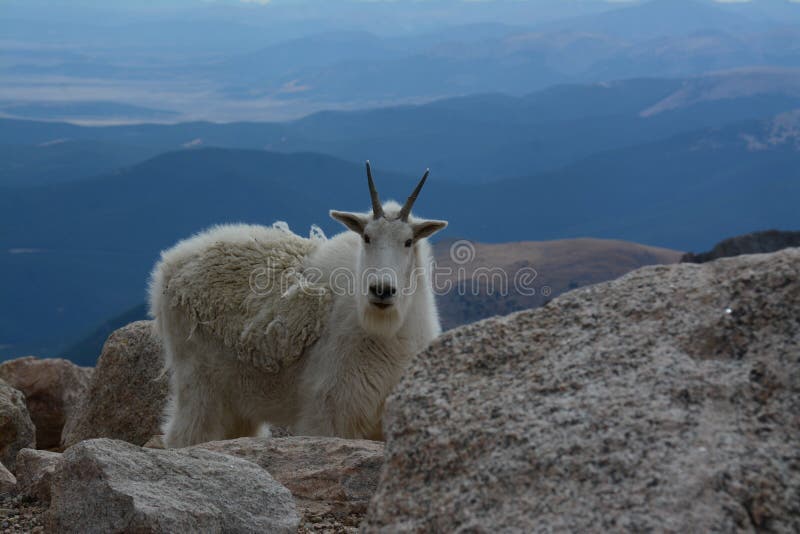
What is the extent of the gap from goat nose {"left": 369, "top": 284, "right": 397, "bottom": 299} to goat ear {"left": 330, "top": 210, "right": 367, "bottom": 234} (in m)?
0.62

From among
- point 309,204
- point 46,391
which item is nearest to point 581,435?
point 46,391

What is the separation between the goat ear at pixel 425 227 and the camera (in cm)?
659

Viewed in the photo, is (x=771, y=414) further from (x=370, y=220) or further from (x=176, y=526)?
(x=370, y=220)

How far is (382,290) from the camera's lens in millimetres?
6141

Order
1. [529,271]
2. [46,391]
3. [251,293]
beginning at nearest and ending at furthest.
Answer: [251,293] < [46,391] < [529,271]

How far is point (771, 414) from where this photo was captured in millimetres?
2355

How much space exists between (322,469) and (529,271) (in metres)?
16.0

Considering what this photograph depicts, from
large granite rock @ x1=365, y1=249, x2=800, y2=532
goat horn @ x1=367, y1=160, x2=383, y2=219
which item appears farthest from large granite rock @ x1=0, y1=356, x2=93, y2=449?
large granite rock @ x1=365, y1=249, x2=800, y2=532

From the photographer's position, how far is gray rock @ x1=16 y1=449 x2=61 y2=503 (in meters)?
4.50

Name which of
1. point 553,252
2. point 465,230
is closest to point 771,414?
point 553,252

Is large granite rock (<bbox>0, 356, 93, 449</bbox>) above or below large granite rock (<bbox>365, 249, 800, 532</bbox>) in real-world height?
below

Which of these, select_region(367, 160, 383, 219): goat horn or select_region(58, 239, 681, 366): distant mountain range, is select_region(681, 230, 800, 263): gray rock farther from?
select_region(367, 160, 383, 219): goat horn

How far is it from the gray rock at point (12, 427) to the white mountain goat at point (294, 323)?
1.13 m

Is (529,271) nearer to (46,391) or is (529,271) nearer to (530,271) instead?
(530,271)
